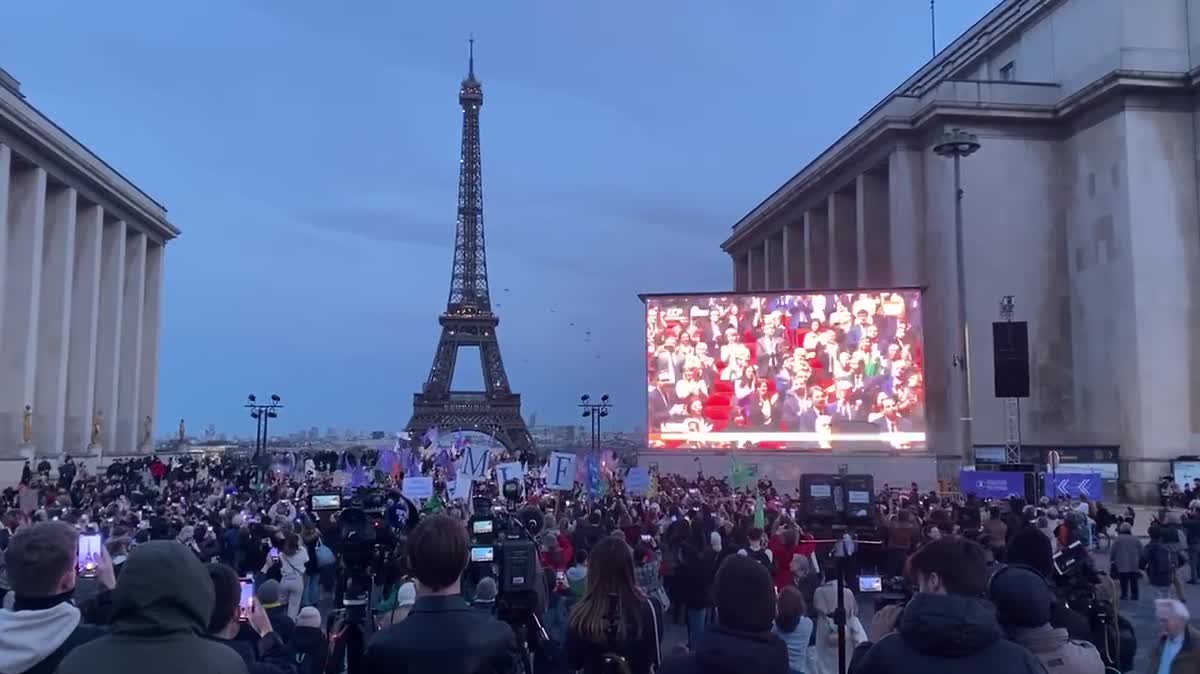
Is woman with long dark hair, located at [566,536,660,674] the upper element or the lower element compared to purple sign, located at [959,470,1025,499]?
upper

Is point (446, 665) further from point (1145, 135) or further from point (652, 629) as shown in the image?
point (1145, 135)

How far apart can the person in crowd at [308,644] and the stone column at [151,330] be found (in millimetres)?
54710

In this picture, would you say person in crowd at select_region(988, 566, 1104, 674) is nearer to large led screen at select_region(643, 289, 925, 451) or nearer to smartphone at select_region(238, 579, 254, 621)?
smartphone at select_region(238, 579, 254, 621)

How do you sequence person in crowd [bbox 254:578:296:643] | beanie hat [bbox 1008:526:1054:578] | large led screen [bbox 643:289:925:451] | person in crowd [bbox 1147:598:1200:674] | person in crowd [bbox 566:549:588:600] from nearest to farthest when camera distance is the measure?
person in crowd [bbox 1147:598:1200:674], beanie hat [bbox 1008:526:1054:578], person in crowd [bbox 254:578:296:643], person in crowd [bbox 566:549:588:600], large led screen [bbox 643:289:925:451]

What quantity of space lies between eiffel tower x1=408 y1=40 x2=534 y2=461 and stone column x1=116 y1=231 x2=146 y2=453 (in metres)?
24.1

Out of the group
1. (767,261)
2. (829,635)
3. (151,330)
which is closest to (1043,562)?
(829,635)

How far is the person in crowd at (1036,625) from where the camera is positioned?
13.2 feet

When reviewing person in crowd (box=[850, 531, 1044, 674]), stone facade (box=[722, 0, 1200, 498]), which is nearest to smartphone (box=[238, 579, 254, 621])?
person in crowd (box=[850, 531, 1044, 674])

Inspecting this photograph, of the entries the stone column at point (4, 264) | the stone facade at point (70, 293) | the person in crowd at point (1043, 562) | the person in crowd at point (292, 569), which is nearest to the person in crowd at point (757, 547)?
the person in crowd at point (1043, 562)

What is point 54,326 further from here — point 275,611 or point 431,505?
point 275,611

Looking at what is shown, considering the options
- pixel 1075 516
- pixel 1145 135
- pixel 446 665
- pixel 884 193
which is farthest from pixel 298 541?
pixel 884 193

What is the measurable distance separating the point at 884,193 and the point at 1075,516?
29.4 m

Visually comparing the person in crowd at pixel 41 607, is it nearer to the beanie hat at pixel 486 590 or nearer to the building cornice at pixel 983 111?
the beanie hat at pixel 486 590

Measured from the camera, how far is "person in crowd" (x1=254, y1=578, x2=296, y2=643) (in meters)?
6.52
